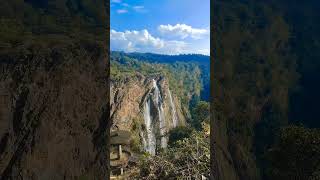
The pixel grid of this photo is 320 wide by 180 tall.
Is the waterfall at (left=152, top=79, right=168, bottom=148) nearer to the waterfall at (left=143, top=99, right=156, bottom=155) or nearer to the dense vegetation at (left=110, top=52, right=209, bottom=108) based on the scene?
the waterfall at (left=143, top=99, right=156, bottom=155)

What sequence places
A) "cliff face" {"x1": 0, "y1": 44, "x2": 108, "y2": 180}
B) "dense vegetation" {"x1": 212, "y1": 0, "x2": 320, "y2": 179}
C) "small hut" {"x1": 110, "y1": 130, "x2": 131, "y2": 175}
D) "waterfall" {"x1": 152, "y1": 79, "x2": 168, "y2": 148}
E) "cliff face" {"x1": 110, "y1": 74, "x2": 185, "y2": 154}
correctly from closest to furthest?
1. "cliff face" {"x1": 0, "y1": 44, "x2": 108, "y2": 180}
2. "dense vegetation" {"x1": 212, "y1": 0, "x2": 320, "y2": 179}
3. "small hut" {"x1": 110, "y1": 130, "x2": 131, "y2": 175}
4. "cliff face" {"x1": 110, "y1": 74, "x2": 185, "y2": 154}
5. "waterfall" {"x1": 152, "y1": 79, "x2": 168, "y2": 148}

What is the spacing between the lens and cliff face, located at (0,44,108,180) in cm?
496

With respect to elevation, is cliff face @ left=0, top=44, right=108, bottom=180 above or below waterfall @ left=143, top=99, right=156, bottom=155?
above

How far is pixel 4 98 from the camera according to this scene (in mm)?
4902

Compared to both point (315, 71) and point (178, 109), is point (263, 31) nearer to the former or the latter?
point (315, 71)

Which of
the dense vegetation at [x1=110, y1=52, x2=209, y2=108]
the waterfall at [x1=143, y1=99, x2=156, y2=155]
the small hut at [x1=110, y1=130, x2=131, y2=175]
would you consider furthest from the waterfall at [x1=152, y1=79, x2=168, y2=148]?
the small hut at [x1=110, y1=130, x2=131, y2=175]

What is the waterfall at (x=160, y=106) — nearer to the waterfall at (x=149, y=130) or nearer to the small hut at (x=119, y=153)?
the waterfall at (x=149, y=130)

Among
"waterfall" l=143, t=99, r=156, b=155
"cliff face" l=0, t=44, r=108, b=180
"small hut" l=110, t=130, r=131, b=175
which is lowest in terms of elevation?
"waterfall" l=143, t=99, r=156, b=155

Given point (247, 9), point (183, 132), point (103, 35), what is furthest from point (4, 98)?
point (183, 132)

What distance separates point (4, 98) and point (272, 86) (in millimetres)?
3772

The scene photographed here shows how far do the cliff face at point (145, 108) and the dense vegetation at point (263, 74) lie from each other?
30357 millimetres

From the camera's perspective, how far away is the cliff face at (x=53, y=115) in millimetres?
4965

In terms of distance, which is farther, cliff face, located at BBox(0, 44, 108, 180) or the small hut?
→ the small hut

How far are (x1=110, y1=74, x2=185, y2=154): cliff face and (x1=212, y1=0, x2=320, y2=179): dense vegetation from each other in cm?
3036
